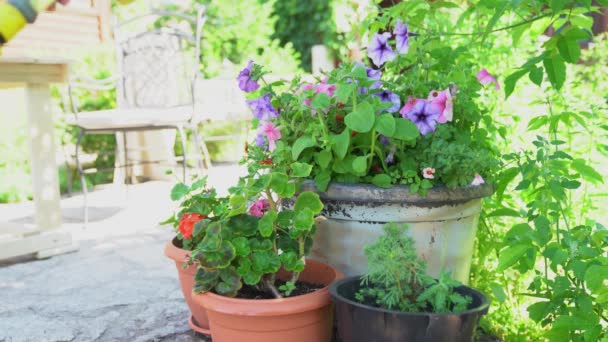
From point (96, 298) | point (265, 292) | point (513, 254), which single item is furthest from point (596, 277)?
point (96, 298)

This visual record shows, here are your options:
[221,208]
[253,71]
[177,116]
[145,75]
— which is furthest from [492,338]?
[145,75]

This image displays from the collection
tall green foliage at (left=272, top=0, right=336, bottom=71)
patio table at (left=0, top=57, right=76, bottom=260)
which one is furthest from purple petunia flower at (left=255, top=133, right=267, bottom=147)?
tall green foliage at (left=272, top=0, right=336, bottom=71)

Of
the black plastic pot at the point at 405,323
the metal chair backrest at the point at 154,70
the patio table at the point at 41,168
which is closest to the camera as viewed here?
the black plastic pot at the point at 405,323

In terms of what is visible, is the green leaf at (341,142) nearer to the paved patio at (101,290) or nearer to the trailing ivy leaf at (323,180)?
the trailing ivy leaf at (323,180)

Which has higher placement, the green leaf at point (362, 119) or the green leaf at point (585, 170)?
the green leaf at point (362, 119)

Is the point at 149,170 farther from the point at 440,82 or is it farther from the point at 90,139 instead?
the point at 440,82

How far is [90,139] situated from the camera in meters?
5.14

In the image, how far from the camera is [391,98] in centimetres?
159

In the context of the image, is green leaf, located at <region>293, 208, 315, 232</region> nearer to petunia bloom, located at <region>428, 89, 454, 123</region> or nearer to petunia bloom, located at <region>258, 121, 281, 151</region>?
petunia bloom, located at <region>258, 121, 281, 151</region>

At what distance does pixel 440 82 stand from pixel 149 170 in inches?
138

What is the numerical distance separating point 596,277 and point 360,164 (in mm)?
544

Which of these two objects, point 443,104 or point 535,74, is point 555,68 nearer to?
point 535,74

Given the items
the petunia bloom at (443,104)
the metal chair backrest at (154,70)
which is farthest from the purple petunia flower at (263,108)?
the metal chair backrest at (154,70)

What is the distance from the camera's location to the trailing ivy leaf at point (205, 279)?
4.70ft
